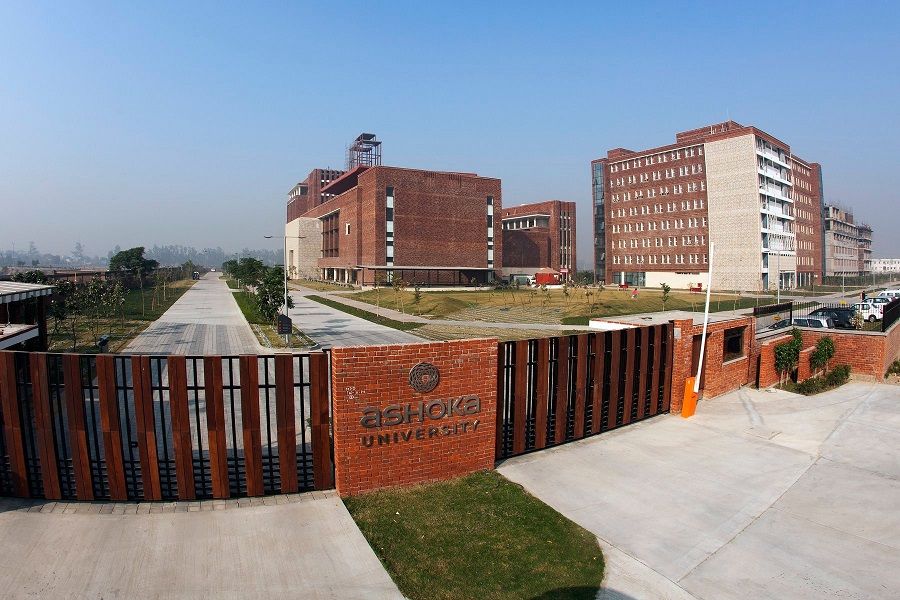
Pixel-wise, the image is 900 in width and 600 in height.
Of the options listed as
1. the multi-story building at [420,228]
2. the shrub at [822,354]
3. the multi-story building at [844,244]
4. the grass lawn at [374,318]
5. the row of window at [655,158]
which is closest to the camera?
the shrub at [822,354]

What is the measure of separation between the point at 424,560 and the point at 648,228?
8570 cm

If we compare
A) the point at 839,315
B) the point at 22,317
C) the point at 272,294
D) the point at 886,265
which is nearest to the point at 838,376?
the point at 839,315

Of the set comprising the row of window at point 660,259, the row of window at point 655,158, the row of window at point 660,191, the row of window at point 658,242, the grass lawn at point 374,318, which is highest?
the row of window at point 655,158

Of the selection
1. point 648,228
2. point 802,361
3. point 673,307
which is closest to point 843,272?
point 648,228

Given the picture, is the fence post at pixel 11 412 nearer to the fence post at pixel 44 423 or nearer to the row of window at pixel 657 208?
the fence post at pixel 44 423

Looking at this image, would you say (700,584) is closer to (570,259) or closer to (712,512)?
(712,512)

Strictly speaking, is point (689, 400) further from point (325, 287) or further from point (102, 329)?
point (325, 287)

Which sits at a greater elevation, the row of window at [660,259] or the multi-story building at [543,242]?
the multi-story building at [543,242]

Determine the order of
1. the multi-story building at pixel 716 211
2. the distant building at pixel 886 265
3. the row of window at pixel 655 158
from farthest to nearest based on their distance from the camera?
the distant building at pixel 886 265
the row of window at pixel 655 158
the multi-story building at pixel 716 211

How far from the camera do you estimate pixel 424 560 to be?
6668 mm

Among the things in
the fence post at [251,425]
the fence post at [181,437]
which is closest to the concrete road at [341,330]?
the fence post at [251,425]

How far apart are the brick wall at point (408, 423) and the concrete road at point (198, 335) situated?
16.1 meters

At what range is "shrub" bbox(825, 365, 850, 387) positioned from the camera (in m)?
18.7

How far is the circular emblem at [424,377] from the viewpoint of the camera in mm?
8711
